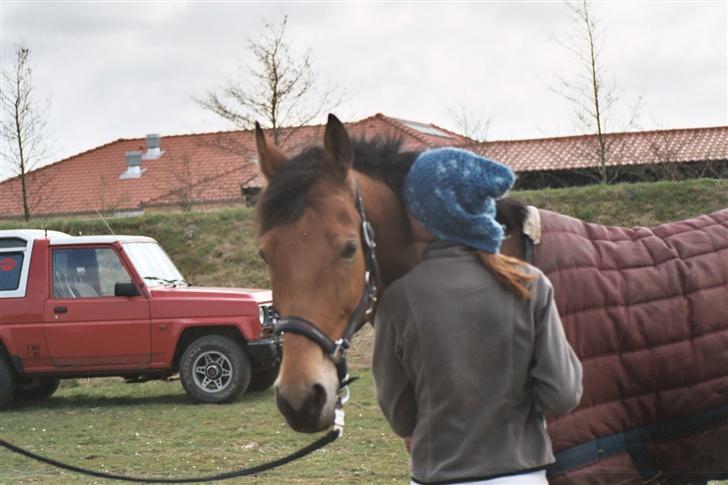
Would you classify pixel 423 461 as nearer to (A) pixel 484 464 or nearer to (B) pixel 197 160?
(A) pixel 484 464

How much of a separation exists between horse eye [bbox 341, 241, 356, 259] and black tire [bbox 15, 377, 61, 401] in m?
11.1

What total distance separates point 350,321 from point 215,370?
952cm

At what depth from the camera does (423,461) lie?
10.1ft

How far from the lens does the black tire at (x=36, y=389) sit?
13.3m

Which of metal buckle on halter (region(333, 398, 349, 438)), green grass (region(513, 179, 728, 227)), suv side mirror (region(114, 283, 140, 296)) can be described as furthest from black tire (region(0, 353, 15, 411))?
metal buckle on halter (region(333, 398, 349, 438))

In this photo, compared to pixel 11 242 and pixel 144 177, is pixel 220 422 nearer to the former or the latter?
pixel 11 242

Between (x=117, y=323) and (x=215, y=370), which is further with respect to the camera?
(x=117, y=323)

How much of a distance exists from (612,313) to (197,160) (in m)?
33.1

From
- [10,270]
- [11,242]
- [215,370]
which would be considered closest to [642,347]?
[215,370]

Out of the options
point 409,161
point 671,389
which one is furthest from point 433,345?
point 671,389

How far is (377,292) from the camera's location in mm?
3275

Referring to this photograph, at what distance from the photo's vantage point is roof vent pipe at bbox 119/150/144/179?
121 ft

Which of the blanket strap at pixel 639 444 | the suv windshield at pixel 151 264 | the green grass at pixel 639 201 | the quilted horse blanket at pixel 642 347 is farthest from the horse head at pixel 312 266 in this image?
the green grass at pixel 639 201

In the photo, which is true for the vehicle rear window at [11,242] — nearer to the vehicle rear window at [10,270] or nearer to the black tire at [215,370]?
the vehicle rear window at [10,270]
